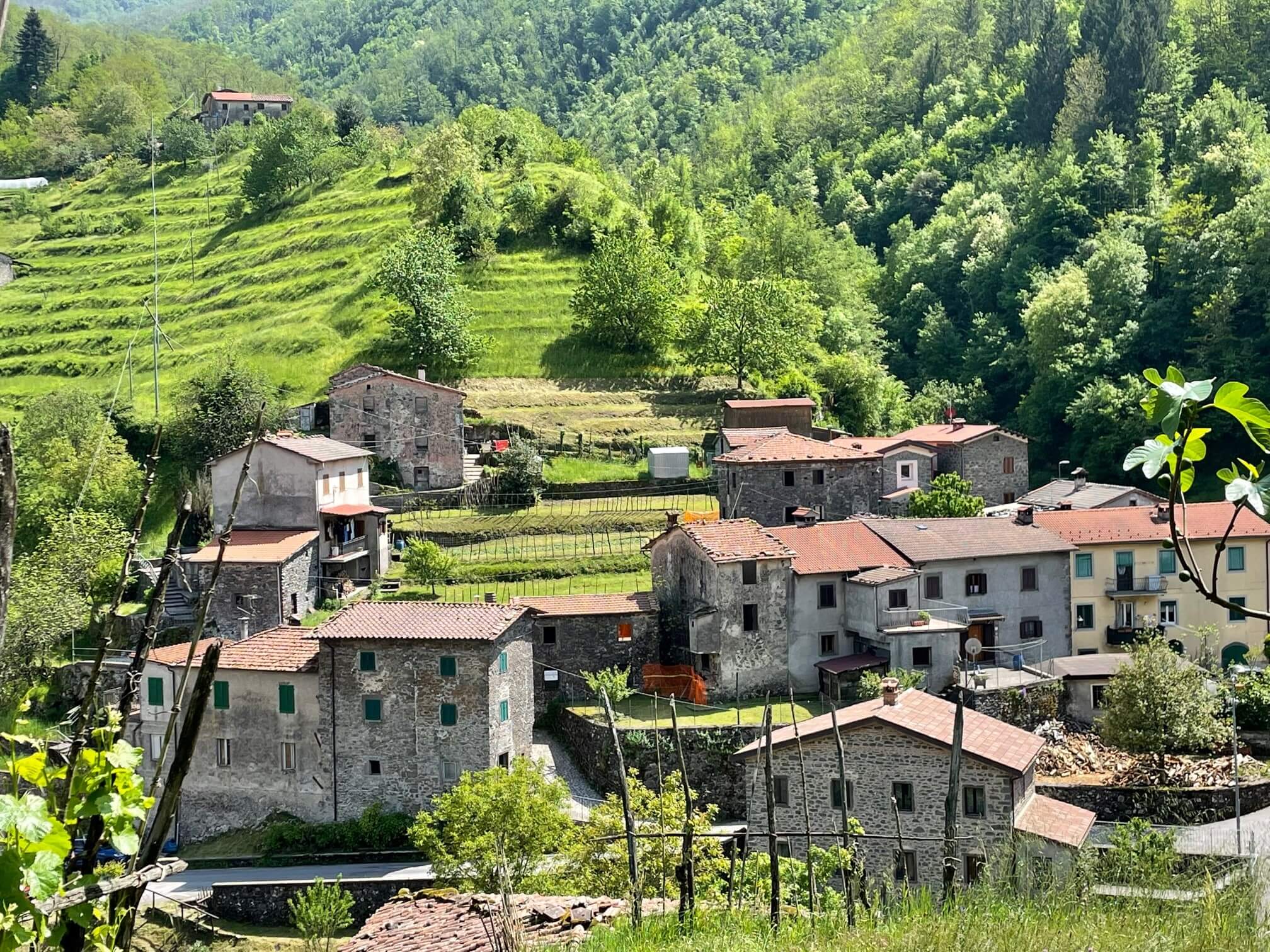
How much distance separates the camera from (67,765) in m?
5.54

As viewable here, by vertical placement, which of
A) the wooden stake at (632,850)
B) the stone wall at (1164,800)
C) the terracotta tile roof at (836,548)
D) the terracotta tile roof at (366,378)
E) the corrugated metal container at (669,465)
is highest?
the terracotta tile roof at (366,378)

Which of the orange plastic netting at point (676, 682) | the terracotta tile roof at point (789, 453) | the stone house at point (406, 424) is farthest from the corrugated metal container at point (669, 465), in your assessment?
the orange plastic netting at point (676, 682)

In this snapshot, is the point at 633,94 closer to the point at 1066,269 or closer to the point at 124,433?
the point at 1066,269

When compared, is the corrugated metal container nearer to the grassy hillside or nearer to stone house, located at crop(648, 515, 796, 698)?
the grassy hillside

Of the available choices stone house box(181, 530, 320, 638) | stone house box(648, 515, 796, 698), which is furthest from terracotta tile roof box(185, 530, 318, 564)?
stone house box(648, 515, 796, 698)

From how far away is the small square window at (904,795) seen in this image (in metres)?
28.2

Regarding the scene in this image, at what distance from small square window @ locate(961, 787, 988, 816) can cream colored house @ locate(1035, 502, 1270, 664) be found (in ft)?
51.3

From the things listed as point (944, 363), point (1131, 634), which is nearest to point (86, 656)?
point (1131, 634)

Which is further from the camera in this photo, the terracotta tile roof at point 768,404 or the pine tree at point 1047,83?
the pine tree at point 1047,83

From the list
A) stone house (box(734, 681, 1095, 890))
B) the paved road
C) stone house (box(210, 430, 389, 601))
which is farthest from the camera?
stone house (box(210, 430, 389, 601))

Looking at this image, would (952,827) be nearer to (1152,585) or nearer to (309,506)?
(1152,585)

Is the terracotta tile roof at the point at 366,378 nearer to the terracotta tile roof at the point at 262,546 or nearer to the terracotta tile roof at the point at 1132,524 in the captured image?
the terracotta tile roof at the point at 262,546

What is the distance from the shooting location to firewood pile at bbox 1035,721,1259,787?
33.0 m

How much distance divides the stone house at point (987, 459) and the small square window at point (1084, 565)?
1246 cm
